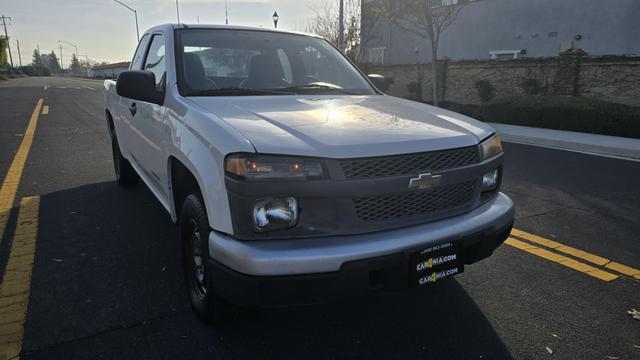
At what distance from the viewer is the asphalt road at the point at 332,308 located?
2506mm

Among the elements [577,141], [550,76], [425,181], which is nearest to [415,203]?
[425,181]

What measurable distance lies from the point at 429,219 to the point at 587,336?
1.17m

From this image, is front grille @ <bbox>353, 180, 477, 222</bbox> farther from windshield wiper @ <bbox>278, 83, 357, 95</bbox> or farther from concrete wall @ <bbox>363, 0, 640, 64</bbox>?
concrete wall @ <bbox>363, 0, 640, 64</bbox>

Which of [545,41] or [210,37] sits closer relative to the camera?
[210,37]

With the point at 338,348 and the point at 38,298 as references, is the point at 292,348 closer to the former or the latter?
the point at 338,348

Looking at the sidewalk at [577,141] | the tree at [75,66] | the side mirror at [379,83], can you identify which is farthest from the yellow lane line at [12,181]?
the tree at [75,66]

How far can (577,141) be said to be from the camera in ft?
31.1

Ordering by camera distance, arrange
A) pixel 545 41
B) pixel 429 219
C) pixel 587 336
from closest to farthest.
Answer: pixel 429 219 < pixel 587 336 < pixel 545 41

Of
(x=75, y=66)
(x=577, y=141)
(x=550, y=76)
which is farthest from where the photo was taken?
(x=75, y=66)

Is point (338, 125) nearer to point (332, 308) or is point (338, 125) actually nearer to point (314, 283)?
point (314, 283)

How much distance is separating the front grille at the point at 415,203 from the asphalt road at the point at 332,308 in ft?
2.45

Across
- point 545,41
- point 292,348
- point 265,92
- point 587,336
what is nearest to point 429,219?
point 292,348

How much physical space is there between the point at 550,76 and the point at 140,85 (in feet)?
50.6

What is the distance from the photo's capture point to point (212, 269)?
2.23m
